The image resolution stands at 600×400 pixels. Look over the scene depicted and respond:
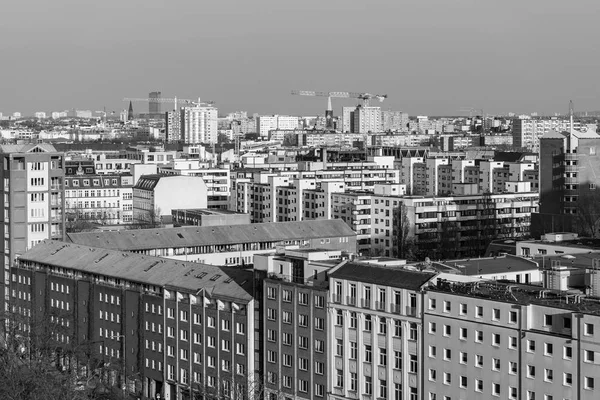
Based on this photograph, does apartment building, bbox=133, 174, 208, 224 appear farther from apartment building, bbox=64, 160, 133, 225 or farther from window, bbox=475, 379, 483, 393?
window, bbox=475, 379, 483, 393

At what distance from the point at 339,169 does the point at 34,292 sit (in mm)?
38682

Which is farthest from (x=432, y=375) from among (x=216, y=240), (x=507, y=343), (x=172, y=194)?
(x=172, y=194)

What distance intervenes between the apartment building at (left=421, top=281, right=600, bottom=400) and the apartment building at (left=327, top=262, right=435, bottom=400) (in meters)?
0.45

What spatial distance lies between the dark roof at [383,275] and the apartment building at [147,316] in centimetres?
340

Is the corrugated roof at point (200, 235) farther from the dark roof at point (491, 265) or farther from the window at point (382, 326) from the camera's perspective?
the window at point (382, 326)

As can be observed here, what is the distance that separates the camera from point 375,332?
2814cm

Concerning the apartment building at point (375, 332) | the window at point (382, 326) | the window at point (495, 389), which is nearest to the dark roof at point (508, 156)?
the apartment building at point (375, 332)

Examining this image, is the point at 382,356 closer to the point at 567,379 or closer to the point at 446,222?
the point at 567,379

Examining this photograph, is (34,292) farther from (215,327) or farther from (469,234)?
(469,234)

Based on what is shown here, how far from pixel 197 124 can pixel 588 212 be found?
132 metres

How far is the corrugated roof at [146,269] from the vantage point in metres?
32.4

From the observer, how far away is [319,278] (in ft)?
99.2

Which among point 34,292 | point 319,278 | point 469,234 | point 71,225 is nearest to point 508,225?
point 469,234

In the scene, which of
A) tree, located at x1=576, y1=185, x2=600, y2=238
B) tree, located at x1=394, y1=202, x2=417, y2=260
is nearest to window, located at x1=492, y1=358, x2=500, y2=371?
tree, located at x1=576, y1=185, x2=600, y2=238
